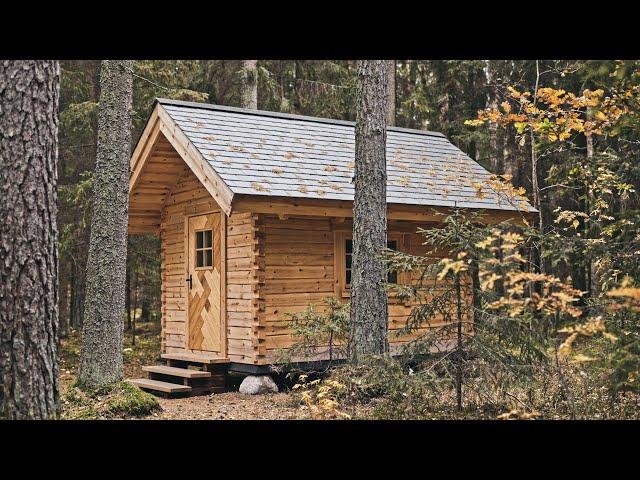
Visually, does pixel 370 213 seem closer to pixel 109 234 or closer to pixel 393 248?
pixel 109 234

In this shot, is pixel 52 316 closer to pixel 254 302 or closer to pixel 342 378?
pixel 342 378

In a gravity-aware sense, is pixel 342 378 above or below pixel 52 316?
below

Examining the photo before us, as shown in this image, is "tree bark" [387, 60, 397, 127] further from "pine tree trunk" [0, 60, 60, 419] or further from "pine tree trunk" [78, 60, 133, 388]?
"pine tree trunk" [0, 60, 60, 419]

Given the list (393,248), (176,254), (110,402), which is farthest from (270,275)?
(110,402)

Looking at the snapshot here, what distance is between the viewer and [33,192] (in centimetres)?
527

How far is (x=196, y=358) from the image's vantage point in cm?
1285

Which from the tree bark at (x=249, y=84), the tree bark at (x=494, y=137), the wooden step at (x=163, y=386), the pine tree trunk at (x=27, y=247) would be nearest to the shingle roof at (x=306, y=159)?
the wooden step at (x=163, y=386)

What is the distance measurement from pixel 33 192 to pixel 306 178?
24.4 ft

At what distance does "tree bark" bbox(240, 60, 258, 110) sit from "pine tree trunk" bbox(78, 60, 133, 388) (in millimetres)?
10697

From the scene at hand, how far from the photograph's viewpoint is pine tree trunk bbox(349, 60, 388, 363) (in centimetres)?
951

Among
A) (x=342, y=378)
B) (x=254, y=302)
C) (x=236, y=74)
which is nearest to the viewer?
(x=342, y=378)

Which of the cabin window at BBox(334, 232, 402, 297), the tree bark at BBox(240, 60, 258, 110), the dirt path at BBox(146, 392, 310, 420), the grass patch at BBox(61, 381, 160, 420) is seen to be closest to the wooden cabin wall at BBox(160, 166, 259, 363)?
the dirt path at BBox(146, 392, 310, 420)

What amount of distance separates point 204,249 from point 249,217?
1.83 meters
